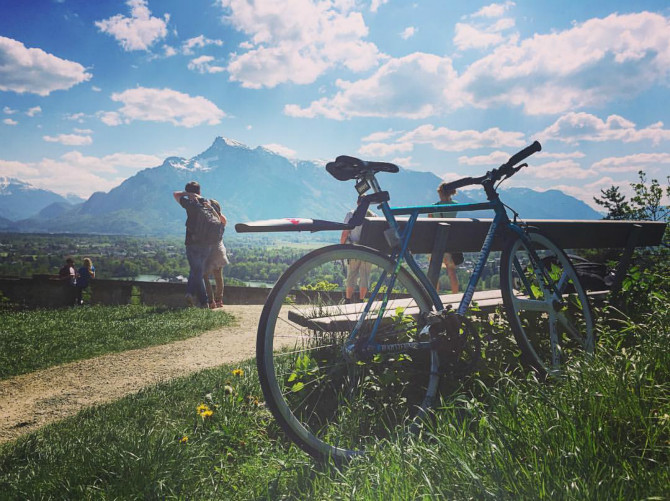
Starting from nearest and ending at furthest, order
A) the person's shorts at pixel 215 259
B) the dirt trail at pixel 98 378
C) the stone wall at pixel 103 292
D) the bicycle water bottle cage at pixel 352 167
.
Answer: the bicycle water bottle cage at pixel 352 167 < the dirt trail at pixel 98 378 < the person's shorts at pixel 215 259 < the stone wall at pixel 103 292

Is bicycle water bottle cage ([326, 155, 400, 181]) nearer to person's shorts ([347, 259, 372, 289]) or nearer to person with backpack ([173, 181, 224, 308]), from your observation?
person's shorts ([347, 259, 372, 289])

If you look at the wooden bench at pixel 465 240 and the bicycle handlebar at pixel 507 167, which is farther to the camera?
the bicycle handlebar at pixel 507 167

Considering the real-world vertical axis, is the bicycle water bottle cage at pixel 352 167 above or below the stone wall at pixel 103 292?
above

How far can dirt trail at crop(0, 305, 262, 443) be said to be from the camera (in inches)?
165

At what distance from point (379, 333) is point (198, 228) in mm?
7189

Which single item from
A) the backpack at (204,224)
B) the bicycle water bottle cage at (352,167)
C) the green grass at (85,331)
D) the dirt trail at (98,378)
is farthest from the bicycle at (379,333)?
the backpack at (204,224)

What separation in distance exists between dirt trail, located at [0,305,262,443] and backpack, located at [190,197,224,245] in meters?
2.88

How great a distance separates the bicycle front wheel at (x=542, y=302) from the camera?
3.13 m

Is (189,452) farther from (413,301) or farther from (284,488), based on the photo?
(413,301)

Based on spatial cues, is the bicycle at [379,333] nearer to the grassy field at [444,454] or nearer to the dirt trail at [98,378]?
the grassy field at [444,454]

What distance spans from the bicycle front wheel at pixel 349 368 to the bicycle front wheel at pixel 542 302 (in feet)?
2.47

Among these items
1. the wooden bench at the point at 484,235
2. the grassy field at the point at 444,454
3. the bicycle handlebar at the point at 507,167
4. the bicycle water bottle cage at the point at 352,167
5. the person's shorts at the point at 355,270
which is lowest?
the grassy field at the point at 444,454

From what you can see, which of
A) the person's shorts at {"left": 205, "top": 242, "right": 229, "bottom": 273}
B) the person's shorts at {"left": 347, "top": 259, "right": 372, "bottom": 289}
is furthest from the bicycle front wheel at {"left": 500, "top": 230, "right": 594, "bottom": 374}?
the person's shorts at {"left": 205, "top": 242, "right": 229, "bottom": 273}

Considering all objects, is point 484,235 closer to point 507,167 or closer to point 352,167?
point 507,167
